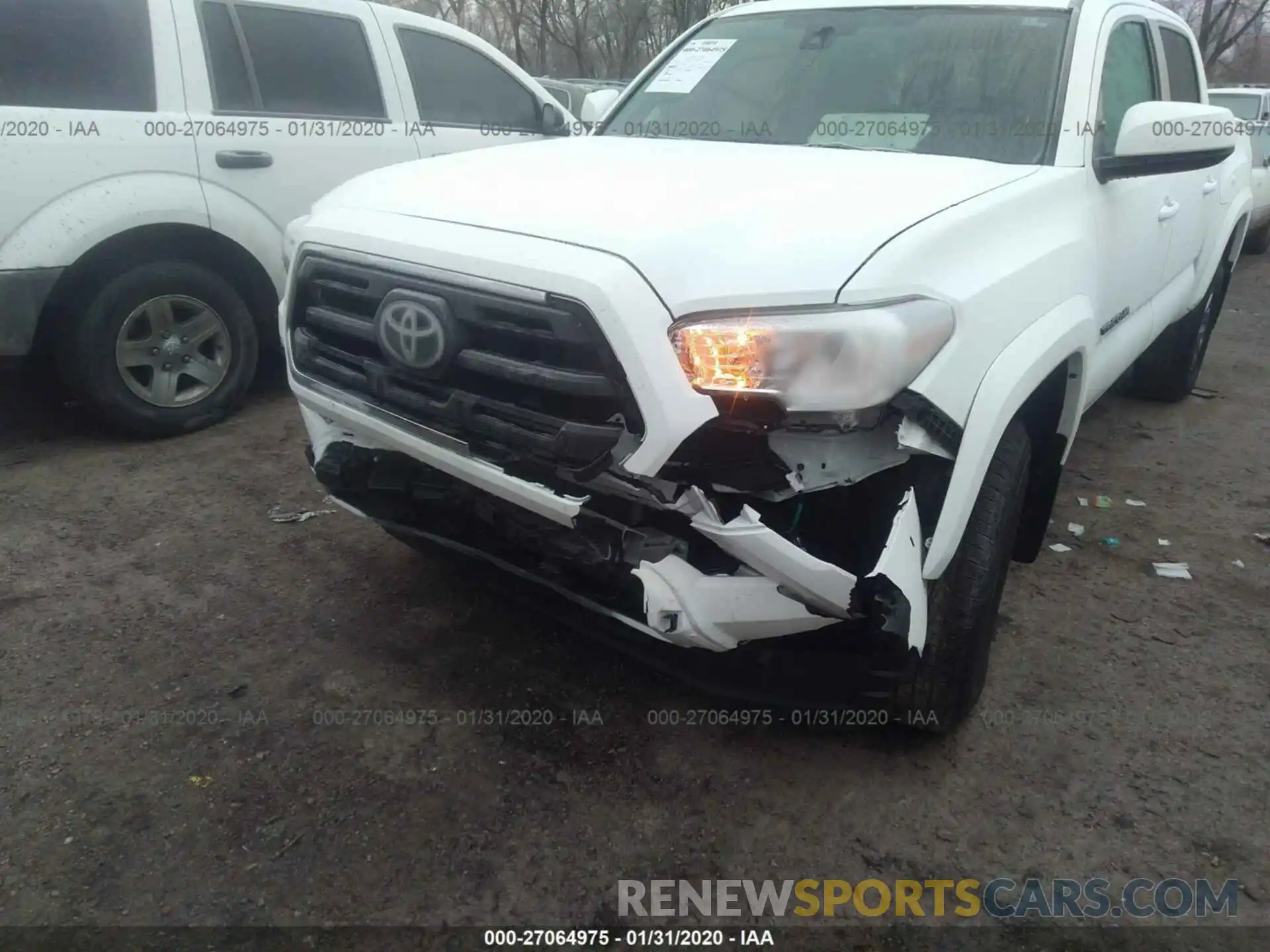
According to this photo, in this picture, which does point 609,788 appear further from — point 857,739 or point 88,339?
point 88,339

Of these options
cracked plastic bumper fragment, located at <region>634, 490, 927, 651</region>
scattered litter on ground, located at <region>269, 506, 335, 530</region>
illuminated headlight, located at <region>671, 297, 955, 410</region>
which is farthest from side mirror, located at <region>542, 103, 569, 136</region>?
cracked plastic bumper fragment, located at <region>634, 490, 927, 651</region>

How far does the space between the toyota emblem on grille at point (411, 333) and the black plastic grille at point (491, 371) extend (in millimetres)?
27

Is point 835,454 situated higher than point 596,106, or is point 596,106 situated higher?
point 596,106

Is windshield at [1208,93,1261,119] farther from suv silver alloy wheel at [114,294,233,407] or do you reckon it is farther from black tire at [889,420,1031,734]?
suv silver alloy wheel at [114,294,233,407]

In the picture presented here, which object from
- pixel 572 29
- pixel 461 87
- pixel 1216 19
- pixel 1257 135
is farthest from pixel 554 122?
pixel 572 29

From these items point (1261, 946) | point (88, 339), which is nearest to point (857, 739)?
point (1261, 946)

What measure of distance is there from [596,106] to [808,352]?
94.7 inches

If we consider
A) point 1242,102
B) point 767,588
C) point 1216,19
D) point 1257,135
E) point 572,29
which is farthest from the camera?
point 572,29

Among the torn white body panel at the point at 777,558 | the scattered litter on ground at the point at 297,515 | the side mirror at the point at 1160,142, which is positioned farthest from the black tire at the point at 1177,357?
the scattered litter on ground at the point at 297,515

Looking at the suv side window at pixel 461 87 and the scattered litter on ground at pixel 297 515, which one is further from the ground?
the suv side window at pixel 461 87

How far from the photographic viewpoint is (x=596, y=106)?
3.74 metres

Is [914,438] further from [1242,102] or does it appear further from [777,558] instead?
[1242,102]

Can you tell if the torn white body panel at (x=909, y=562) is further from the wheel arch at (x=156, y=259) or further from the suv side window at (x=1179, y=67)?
the wheel arch at (x=156, y=259)

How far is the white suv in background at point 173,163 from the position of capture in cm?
361
